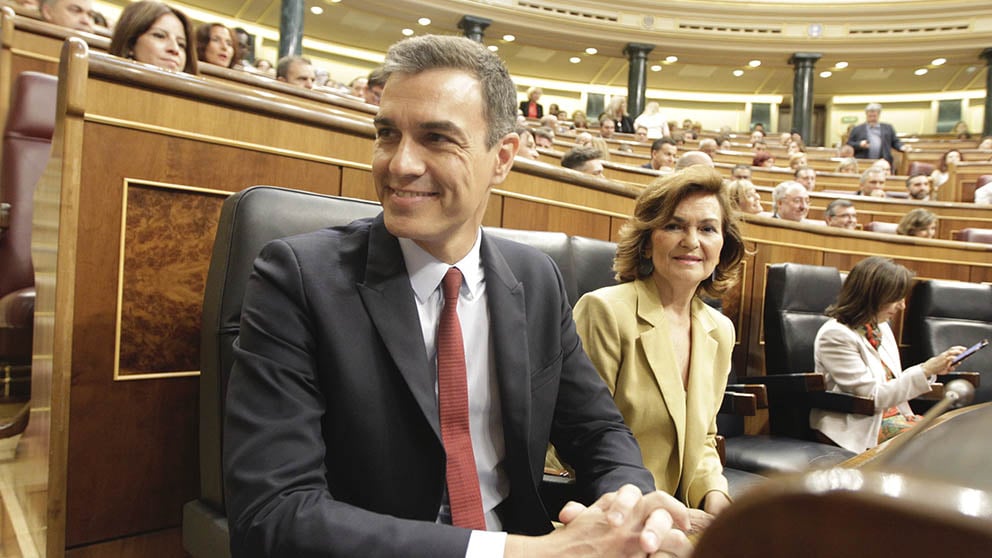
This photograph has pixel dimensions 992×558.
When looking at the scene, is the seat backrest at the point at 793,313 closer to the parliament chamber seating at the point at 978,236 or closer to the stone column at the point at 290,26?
the parliament chamber seating at the point at 978,236

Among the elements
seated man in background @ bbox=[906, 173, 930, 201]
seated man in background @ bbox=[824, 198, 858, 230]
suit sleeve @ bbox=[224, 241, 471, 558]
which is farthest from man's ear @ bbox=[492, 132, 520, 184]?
seated man in background @ bbox=[906, 173, 930, 201]

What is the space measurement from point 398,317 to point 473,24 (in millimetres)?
7762

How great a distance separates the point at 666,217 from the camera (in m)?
1.14

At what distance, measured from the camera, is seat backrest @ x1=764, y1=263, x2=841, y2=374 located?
1.95 metres

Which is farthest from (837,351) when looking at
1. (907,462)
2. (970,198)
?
(970,198)

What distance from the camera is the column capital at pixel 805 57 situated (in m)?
8.22

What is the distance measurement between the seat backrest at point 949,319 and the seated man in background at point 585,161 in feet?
4.11

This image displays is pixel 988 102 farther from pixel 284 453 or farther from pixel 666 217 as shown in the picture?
pixel 284 453

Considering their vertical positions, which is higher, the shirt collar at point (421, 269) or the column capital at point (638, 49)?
the column capital at point (638, 49)

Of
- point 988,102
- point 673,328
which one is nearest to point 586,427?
point 673,328

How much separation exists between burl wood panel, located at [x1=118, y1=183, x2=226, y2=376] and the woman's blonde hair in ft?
2.24

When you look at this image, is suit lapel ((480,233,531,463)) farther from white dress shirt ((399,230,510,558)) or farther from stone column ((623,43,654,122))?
stone column ((623,43,654,122))

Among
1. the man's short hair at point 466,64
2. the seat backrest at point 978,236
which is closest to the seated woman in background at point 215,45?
the man's short hair at point 466,64

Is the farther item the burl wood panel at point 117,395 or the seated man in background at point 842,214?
the seated man in background at point 842,214
